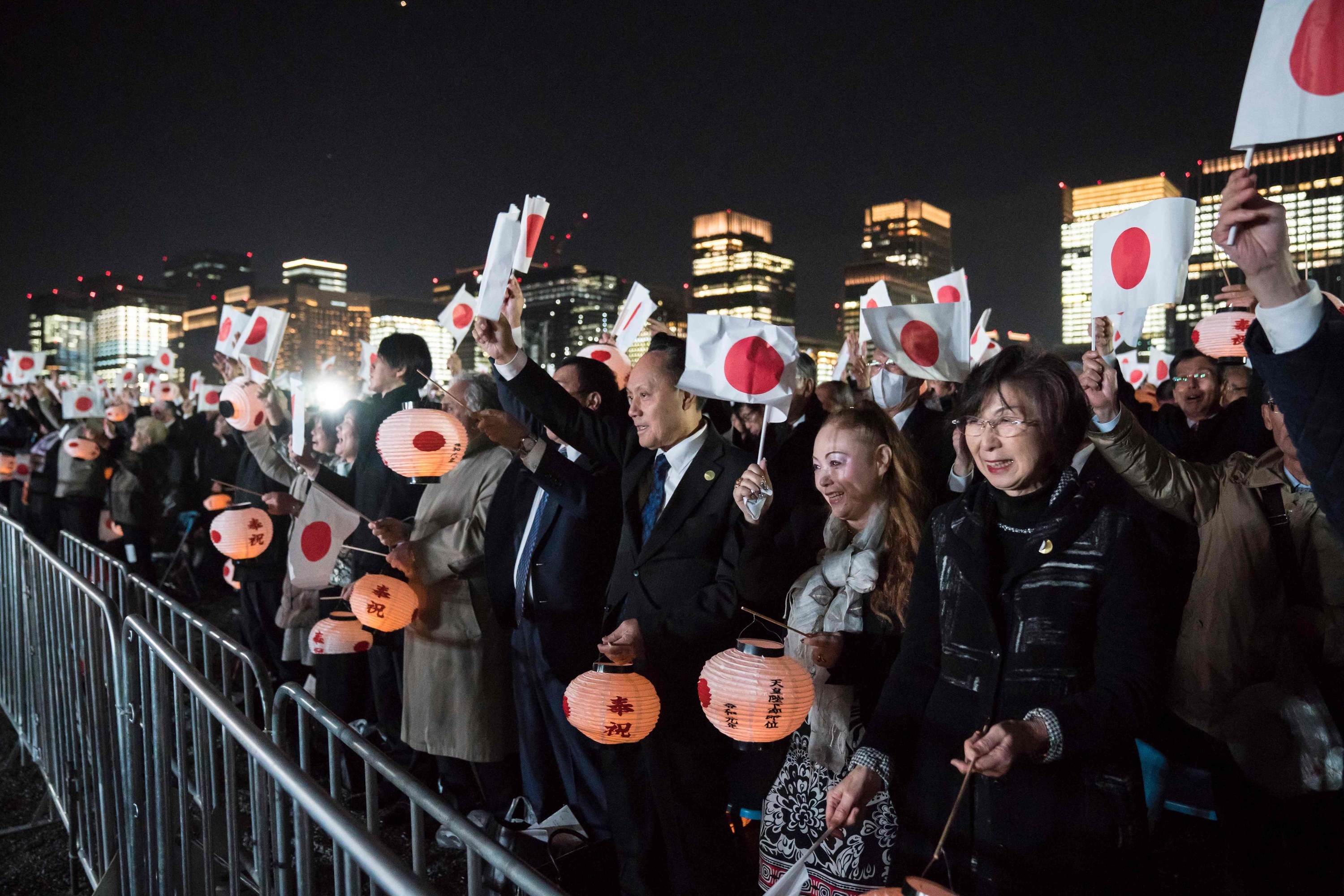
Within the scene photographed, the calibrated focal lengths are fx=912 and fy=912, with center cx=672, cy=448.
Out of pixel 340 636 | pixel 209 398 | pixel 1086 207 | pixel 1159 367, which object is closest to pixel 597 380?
pixel 340 636

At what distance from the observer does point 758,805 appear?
3697 millimetres

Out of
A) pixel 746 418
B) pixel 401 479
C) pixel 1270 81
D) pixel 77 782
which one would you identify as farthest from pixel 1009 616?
pixel 77 782

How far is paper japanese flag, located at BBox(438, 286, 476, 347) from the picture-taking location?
24.9 ft

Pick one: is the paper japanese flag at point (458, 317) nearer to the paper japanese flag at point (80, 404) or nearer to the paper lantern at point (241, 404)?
the paper lantern at point (241, 404)

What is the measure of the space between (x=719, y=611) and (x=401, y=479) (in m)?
2.51

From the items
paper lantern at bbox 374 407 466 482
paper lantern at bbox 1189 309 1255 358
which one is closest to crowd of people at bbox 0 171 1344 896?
paper lantern at bbox 1189 309 1255 358

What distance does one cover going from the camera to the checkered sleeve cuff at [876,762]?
2301mm

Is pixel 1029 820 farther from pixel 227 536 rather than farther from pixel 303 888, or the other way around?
pixel 227 536

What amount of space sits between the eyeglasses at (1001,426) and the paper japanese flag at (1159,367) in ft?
34.8

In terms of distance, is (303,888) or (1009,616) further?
(1009,616)

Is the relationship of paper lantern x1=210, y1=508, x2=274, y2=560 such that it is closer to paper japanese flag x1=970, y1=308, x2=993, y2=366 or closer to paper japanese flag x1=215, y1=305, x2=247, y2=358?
paper japanese flag x1=215, y1=305, x2=247, y2=358

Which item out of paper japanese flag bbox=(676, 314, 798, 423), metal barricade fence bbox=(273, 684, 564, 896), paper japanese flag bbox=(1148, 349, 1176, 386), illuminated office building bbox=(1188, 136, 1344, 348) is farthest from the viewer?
Result: paper japanese flag bbox=(1148, 349, 1176, 386)

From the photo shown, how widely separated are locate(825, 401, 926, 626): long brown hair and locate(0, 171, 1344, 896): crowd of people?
0.01 m

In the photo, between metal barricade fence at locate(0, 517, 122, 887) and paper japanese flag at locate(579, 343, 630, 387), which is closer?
metal barricade fence at locate(0, 517, 122, 887)
